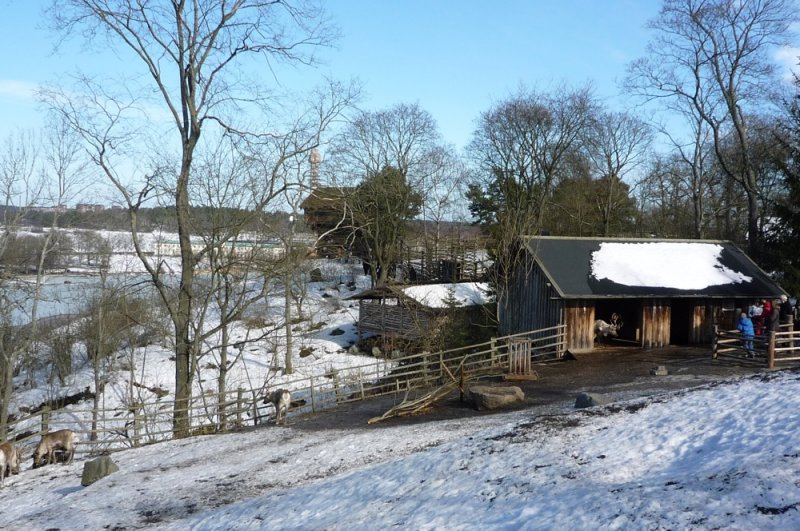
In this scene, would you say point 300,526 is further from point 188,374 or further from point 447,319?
point 447,319

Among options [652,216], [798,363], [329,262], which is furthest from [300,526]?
A: [652,216]

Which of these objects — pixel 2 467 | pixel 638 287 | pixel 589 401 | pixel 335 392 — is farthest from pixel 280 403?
pixel 638 287

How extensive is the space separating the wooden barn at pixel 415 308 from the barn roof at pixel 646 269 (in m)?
7.41

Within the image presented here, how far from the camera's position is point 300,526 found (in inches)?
343

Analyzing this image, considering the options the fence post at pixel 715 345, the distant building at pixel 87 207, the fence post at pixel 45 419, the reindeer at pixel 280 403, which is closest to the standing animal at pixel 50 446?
the fence post at pixel 45 419

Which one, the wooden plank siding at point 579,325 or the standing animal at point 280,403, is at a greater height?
the wooden plank siding at point 579,325

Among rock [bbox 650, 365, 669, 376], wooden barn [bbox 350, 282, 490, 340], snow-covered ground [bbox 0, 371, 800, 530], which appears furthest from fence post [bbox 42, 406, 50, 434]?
rock [bbox 650, 365, 669, 376]

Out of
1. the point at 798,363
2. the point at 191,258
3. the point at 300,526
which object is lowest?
the point at 300,526

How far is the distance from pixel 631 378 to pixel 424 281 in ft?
94.8

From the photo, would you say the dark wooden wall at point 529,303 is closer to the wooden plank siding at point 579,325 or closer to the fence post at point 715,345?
the wooden plank siding at point 579,325

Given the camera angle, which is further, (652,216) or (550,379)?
(652,216)

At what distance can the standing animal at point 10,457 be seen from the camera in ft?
47.4

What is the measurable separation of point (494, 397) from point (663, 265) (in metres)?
11.5

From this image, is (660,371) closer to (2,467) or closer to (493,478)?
(493,478)
